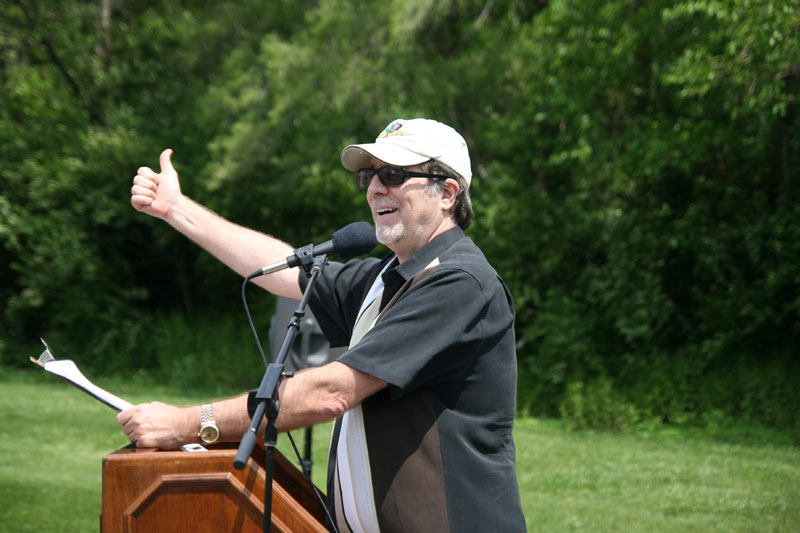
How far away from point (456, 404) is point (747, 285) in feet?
31.9

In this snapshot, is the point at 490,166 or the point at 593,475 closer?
the point at 593,475

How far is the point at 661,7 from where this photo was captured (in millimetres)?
10219

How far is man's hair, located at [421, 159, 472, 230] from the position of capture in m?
2.59

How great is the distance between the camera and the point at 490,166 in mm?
13344

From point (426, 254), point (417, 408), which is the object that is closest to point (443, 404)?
point (417, 408)

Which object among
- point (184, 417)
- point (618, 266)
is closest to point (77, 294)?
point (618, 266)

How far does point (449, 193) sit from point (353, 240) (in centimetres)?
34

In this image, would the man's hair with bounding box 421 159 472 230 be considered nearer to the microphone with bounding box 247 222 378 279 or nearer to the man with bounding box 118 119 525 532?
the man with bounding box 118 119 525 532

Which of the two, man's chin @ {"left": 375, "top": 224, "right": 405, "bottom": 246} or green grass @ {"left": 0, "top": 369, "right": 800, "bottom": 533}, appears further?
green grass @ {"left": 0, "top": 369, "right": 800, "bottom": 533}

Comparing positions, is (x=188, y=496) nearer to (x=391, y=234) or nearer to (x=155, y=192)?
(x=391, y=234)

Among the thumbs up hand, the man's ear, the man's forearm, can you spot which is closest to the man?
the man's ear

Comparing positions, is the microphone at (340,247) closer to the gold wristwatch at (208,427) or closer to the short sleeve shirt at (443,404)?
the short sleeve shirt at (443,404)

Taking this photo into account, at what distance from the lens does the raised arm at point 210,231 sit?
3014 millimetres

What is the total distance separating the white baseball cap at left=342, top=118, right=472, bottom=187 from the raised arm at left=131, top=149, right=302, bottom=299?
579 millimetres
